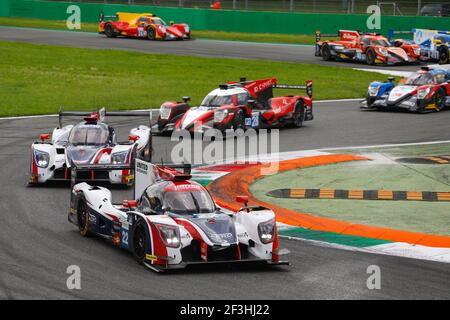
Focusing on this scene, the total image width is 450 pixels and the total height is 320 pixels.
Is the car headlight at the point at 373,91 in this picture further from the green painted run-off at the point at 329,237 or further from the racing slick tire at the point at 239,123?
the green painted run-off at the point at 329,237

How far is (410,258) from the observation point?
15.8m

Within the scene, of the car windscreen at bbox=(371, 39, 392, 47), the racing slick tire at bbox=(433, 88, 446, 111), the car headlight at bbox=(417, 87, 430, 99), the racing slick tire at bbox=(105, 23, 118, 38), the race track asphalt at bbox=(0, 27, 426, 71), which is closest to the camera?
the car headlight at bbox=(417, 87, 430, 99)

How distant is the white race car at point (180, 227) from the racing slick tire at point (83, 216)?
5cm

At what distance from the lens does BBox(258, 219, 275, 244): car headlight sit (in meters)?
15.1

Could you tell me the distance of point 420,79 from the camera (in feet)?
114

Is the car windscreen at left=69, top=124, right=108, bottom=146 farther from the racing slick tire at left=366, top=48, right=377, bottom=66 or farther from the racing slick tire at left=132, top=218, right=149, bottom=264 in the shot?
the racing slick tire at left=366, top=48, right=377, bottom=66

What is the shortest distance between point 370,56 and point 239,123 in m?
21.7

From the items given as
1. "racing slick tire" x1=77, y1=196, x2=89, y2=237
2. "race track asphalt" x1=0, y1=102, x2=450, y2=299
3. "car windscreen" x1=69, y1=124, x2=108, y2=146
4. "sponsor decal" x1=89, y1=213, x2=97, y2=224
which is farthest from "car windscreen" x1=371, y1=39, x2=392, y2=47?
"sponsor decal" x1=89, y1=213, x2=97, y2=224

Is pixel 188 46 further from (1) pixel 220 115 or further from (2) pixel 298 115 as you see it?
(1) pixel 220 115

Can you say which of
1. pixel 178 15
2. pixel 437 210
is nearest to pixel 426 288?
pixel 437 210

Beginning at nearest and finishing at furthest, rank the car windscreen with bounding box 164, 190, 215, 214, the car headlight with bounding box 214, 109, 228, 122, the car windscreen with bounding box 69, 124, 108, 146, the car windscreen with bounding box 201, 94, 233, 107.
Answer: the car windscreen with bounding box 164, 190, 215, 214, the car windscreen with bounding box 69, 124, 108, 146, the car headlight with bounding box 214, 109, 228, 122, the car windscreen with bounding box 201, 94, 233, 107

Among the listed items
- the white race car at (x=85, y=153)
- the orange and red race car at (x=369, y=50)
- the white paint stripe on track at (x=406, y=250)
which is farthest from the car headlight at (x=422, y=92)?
the white paint stripe on track at (x=406, y=250)

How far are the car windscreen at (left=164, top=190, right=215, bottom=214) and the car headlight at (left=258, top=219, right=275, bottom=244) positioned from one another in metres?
0.93

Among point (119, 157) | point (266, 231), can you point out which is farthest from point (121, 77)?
point (266, 231)
